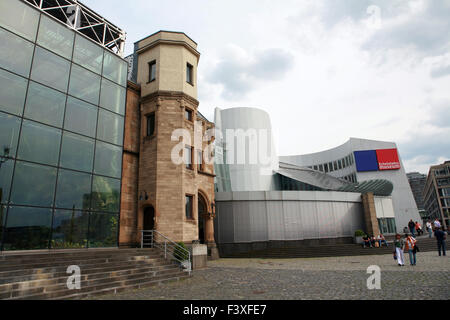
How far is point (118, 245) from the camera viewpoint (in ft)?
53.3

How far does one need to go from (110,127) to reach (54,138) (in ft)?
12.1

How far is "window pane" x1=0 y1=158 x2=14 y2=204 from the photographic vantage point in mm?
A: 11664

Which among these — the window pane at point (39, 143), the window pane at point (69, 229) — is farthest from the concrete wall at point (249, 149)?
the window pane at point (39, 143)

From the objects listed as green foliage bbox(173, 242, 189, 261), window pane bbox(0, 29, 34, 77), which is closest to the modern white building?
green foliage bbox(173, 242, 189, 261)

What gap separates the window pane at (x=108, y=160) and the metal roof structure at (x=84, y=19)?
785 cm

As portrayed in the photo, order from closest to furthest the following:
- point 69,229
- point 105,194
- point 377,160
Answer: point 69,229, point 105,194, point 377,160

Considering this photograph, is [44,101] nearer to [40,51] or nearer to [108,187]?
[40,51]

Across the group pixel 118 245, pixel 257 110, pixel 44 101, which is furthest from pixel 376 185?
pixel 44 101

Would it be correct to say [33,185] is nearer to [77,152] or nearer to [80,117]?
[77,152]

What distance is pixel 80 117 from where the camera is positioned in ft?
50.8

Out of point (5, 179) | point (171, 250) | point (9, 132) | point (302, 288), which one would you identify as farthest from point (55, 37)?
point (302, 288)

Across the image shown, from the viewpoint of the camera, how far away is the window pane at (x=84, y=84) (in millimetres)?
15539

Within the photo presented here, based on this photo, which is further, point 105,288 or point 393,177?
point 393,177
